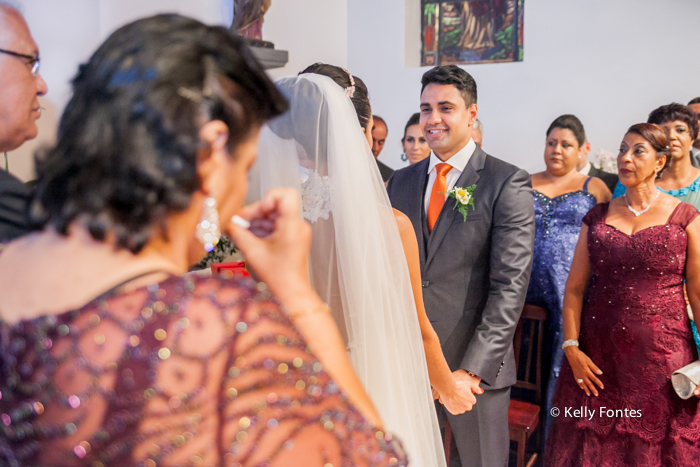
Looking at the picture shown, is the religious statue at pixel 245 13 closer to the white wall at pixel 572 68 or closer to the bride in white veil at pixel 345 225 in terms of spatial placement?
the bride in white veil at pixel 345 225

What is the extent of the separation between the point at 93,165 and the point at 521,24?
5871 millimetres

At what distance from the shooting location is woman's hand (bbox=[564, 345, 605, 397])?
2.77 meters

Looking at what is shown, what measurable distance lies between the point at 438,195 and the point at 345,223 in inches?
47.2

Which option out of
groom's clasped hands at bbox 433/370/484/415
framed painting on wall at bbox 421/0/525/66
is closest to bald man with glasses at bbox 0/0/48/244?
groom's clasped hands at bbox 433/370/484/415

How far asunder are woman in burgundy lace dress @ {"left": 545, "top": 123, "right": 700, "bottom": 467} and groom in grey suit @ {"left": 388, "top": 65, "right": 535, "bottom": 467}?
0.62 metres

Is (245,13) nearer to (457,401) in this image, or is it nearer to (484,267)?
(484,267)

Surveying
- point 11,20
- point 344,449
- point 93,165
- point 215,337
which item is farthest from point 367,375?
point 11,20

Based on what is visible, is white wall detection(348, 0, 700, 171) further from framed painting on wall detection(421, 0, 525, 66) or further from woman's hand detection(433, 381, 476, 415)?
woman's hand detection(433, 381, 476, 415)

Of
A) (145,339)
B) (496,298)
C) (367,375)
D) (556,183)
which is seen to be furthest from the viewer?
(556,183)

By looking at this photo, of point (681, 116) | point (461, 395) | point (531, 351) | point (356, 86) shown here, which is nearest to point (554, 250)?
point (531, 351)

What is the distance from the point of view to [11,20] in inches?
40.1

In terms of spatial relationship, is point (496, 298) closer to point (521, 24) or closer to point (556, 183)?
point (556, 183)

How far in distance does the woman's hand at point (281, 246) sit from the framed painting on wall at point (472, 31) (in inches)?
217

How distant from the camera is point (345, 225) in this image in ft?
4.70
